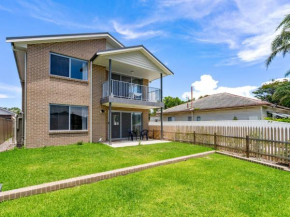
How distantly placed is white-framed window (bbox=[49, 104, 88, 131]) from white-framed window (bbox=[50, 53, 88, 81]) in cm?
208

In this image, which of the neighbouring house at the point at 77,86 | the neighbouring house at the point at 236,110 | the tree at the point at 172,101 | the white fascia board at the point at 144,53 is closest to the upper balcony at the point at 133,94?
the neighbouring house at the point at 77,86

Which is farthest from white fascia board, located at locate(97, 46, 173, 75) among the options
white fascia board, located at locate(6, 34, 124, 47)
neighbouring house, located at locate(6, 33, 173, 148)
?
white fascia board, located at locate(6, 34, 124, 47)

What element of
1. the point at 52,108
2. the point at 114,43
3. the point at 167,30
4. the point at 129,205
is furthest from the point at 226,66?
the point at 129,205

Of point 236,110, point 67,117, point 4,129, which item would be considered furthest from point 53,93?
point 236,110

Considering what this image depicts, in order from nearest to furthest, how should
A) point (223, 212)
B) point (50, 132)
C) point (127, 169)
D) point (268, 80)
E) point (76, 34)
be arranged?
point (223, 212), point (127, 169), point (50, 132), point (76, 34), point (268, 80)

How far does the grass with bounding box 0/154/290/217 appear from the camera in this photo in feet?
9.62

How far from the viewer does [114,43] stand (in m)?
12.6

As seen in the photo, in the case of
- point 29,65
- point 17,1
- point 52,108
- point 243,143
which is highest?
point 17,1

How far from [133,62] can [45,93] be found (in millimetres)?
6121

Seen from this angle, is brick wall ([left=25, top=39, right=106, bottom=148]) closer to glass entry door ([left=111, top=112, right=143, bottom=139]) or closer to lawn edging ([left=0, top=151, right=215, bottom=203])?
glass entry door ([left=111, top=112, right=143, bottom=139])

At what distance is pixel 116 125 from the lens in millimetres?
12930

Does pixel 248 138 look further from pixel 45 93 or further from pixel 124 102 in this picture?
pixel 45 93

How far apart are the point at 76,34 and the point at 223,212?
11.5 m

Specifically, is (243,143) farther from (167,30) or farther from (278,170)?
(167,30)
